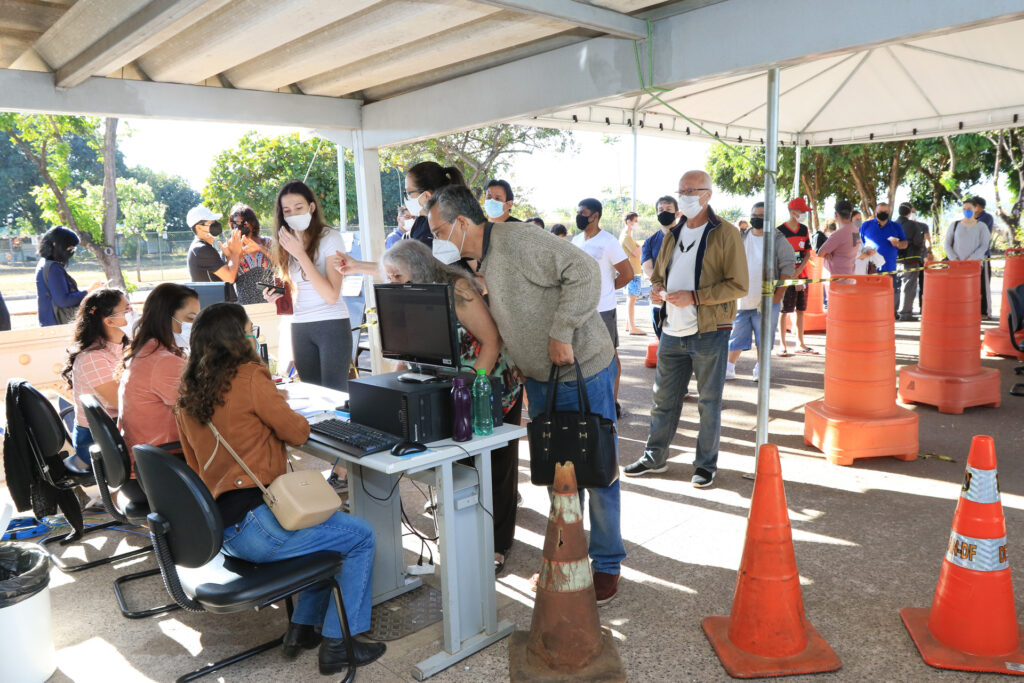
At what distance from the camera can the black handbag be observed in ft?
9.19

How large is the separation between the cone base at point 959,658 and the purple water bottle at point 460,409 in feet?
5.82

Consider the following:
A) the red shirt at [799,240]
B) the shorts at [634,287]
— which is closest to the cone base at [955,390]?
the red shirt at [799,240]

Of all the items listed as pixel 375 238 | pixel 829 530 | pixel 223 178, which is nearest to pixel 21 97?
pixel 375 238

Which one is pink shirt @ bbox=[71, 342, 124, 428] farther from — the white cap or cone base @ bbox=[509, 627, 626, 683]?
cone base @ bbox=[509, 627, 626, 683]

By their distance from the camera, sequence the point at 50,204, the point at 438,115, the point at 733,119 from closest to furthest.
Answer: the point at 438,115, the point at 733,119, the point at 50,204

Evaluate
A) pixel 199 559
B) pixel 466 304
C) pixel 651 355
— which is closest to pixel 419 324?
pixel 466 304

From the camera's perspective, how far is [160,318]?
312cm

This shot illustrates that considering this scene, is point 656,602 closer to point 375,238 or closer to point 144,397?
point 144,397

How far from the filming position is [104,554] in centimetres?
377

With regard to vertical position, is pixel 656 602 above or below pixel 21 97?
below

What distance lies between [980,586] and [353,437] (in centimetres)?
226

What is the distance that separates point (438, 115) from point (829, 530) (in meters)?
3.88

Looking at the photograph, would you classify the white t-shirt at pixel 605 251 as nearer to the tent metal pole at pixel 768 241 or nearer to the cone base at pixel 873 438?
the tent metal pole at pixel 768 241

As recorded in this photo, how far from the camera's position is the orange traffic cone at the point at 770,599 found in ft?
8.32
